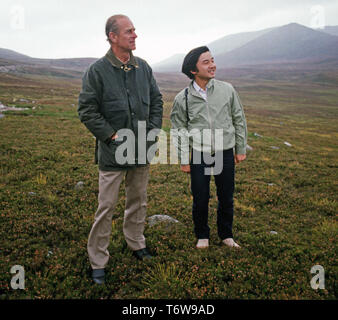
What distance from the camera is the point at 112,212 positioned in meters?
4.06

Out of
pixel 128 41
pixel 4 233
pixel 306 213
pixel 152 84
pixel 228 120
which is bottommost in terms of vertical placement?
pixel 306 213

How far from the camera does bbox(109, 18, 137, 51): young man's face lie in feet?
12.1

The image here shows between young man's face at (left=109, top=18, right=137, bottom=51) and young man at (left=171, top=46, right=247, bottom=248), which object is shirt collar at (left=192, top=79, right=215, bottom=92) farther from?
young man's face at (left=109, top=18, right=137, bottom=51)

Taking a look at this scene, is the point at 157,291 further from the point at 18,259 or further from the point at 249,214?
the point at 249,214

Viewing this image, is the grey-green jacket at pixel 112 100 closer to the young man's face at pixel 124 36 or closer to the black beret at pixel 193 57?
the young man's face at pixel 124 36

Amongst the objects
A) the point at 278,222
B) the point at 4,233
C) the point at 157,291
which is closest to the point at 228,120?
the point at 157,291

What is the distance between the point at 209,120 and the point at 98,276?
11.0ft

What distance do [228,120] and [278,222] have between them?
3648 mm

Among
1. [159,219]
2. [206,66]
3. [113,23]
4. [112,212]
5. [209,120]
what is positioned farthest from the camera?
[159,219]

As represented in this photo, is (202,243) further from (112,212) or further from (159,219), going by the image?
(112,212)

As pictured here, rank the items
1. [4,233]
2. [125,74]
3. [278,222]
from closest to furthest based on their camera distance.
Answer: [125,74], [4,233], [278,222]

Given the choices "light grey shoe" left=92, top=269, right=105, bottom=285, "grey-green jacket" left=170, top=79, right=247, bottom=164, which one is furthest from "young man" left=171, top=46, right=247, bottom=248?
"light grey shoe" left=92, top=269, right=105, bottom=285

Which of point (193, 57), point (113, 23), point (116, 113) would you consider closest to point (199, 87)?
point (193, 57)
